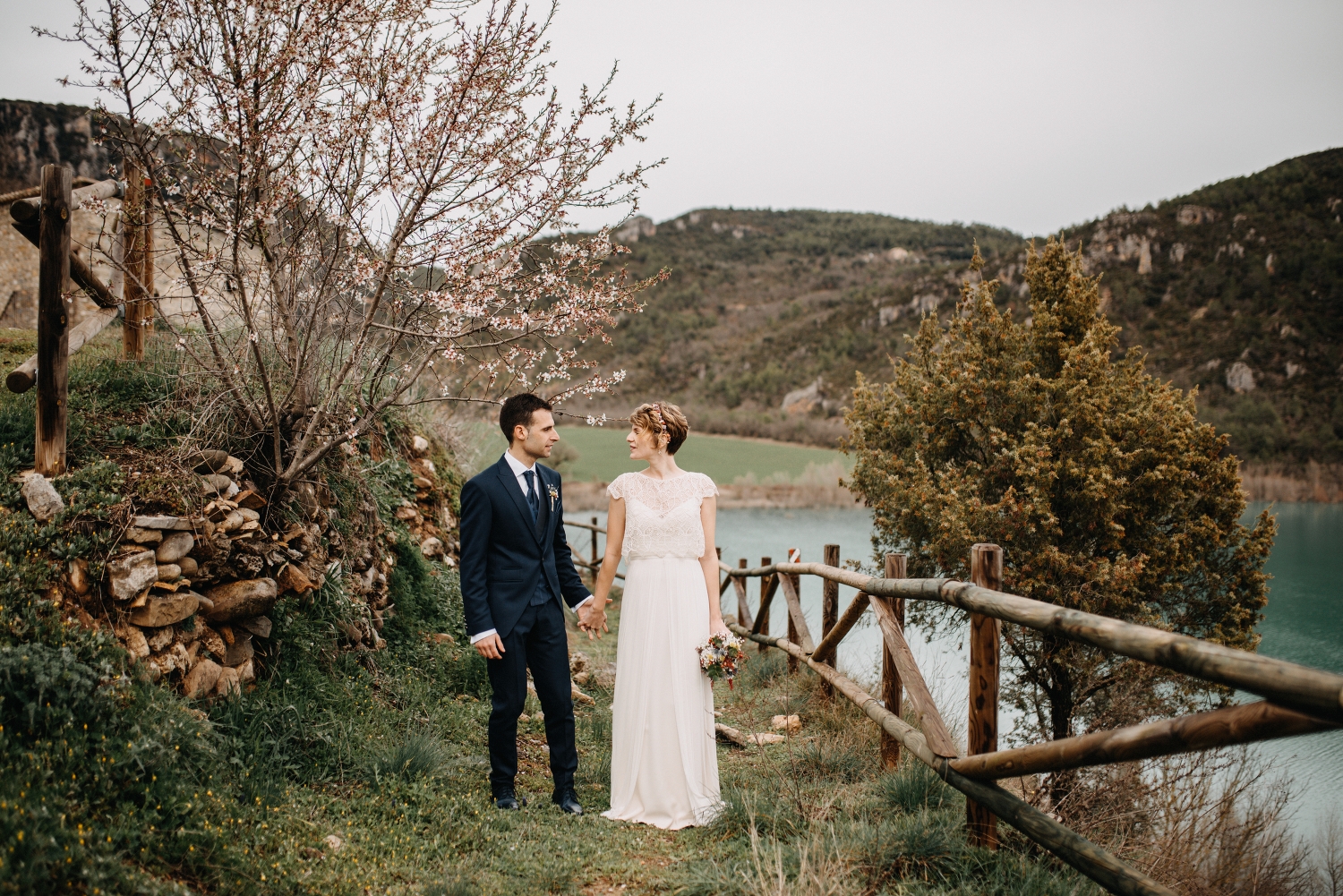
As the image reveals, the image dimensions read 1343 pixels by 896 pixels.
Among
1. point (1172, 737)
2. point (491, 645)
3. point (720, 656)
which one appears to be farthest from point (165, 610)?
point (1172, 737)

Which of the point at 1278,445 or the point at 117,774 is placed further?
the point at 1278,445

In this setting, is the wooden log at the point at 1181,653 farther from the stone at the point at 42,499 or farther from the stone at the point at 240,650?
the stone at the point at 42,499

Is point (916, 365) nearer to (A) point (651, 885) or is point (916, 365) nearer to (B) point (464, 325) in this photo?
(B) point (464, 325)

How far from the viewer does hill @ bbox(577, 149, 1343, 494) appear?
98.7ft

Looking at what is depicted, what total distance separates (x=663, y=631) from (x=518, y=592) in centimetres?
80

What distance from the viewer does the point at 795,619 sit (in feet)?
23.7

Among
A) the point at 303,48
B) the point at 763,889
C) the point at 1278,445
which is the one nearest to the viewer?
the point at 763,889

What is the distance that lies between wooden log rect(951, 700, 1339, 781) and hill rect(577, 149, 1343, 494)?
5.86 m

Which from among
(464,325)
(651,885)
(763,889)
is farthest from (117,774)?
(464,325)

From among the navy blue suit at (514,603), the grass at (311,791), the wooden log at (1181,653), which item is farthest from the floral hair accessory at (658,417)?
the grass at (311,791)

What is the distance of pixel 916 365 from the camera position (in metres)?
12.8

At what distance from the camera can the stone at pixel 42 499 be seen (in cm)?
347

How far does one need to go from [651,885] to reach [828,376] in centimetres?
5791

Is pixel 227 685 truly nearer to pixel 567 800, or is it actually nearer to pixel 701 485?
pixel 567 800
